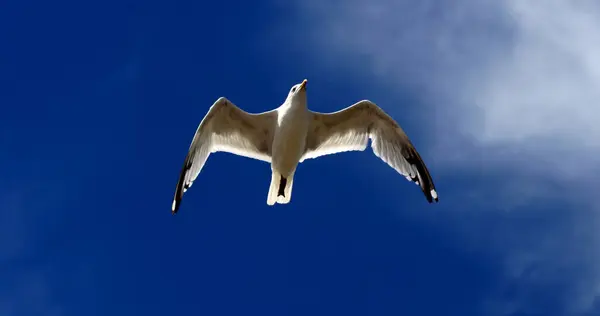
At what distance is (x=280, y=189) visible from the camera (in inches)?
472

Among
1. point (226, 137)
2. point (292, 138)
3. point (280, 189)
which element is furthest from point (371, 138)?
point (226, 137)

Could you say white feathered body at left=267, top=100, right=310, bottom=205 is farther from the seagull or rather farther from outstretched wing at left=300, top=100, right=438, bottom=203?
outstretched wing at left=300, top=100, right=438, bottom=203

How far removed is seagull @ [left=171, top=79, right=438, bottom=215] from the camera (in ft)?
38.6

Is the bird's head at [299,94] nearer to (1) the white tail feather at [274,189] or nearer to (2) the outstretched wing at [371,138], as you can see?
(2) the outstretched wing at [371,138]

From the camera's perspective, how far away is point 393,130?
12.4 m

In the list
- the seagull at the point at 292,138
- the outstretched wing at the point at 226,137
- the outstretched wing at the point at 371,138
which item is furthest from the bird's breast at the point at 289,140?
the outstretched wing at the point at 371,138

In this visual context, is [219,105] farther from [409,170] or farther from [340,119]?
[409,170]

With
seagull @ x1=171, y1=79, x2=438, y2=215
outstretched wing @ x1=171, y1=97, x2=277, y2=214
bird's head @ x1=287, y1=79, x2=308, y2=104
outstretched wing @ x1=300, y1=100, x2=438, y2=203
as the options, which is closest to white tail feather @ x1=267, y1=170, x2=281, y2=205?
seagull @ x1=171, y1=79, x2=438, y2=215

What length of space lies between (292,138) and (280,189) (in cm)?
81

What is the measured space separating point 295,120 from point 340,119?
37.6 inches

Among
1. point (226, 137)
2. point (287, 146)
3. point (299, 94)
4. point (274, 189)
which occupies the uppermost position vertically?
point (299, 94)

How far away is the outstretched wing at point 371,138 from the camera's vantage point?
1228cm

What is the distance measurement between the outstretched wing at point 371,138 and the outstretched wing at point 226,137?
69 centimetres

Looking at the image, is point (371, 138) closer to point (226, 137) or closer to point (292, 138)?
point (292, 138)
